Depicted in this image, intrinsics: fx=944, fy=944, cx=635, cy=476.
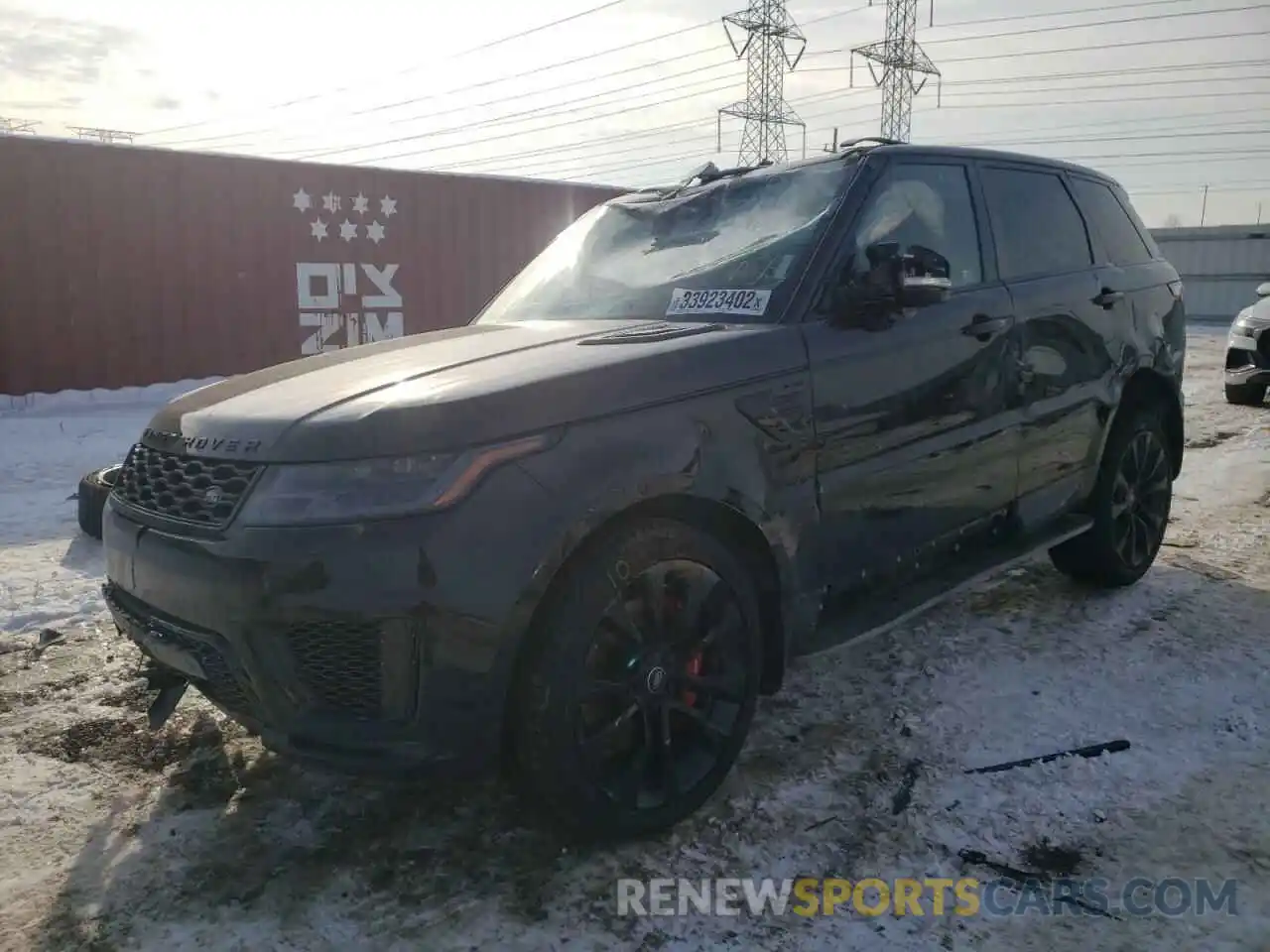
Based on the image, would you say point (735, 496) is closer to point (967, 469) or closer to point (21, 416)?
point (967, 469)

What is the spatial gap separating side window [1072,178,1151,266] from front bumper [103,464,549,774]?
336 centimetres

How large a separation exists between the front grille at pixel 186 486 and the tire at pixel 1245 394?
430 inches

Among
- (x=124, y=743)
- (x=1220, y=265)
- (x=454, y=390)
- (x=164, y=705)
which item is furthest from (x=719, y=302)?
(x=1220, y=265)

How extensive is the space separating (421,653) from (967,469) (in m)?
2.09

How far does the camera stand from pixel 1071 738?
9.92ft

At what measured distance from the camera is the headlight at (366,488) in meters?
2.03

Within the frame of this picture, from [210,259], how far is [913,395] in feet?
33.7

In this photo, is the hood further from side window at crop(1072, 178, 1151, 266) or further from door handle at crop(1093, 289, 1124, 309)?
side window at crop(1072, 178, 1151, 266)

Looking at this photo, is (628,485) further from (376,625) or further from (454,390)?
(376,625)

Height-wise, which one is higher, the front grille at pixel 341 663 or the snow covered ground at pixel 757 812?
the front grille at pixel 341 663

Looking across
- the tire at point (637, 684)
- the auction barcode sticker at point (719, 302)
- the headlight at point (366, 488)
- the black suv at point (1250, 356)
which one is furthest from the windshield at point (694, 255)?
the black suv at point (1250, 356)

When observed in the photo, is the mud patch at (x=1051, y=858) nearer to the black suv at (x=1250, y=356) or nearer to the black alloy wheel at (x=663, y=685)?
the black alloy wheel at (x=663, y=685)

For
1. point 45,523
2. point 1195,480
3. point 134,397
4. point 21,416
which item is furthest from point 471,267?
point 1195,480

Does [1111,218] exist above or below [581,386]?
above
